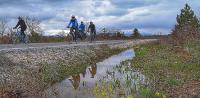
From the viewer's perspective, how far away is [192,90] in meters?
14.2

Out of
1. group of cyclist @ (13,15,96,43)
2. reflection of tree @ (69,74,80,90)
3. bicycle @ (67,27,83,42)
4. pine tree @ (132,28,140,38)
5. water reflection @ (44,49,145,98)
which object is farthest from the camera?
pine tree @ (132,28,140,38)

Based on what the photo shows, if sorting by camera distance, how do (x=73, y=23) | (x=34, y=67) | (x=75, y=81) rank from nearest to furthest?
1. (x=75, y=81)
2. (x=34, y=67)
3. (x=73, y=23)

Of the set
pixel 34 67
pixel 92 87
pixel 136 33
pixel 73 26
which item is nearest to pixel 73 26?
pixel 73 26

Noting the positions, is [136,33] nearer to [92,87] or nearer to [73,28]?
[73,28]

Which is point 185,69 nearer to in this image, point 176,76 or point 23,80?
point 176,76

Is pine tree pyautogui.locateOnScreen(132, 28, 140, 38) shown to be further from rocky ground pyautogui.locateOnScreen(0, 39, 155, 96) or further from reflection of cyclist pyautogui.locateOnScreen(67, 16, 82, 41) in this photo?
rocky ground pyautogui.locateOnScreen(0, 39, 155, 96)

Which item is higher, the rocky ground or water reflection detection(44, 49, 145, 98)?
the rocky ground

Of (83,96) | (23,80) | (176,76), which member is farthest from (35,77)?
(176,76)

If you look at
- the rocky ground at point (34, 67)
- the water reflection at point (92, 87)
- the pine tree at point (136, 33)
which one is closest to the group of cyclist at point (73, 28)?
the rocky ground at point (34, 67)

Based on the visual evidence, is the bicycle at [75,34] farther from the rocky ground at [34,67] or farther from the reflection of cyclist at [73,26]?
the rocky ground at [34,67]

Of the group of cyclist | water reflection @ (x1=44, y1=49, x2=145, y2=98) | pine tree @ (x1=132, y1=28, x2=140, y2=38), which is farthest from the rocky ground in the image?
pine tree @ (x1=132, y1=28, x2=140, y2=38)

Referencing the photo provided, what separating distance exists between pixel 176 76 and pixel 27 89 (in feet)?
18.2

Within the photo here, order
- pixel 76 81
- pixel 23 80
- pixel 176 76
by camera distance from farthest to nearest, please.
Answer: pixel 76 81 < pixel 176 76 < pixel 23 80

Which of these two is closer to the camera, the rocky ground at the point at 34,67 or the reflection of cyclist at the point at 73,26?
the rocky ground at the point at 34,67
